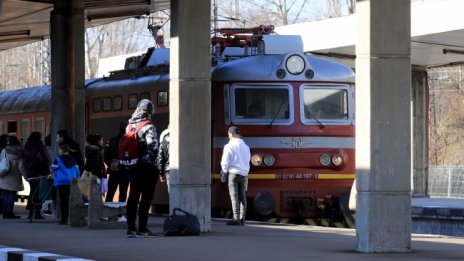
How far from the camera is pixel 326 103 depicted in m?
23.6

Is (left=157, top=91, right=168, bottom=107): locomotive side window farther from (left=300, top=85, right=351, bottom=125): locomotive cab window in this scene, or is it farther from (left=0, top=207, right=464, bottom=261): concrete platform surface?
(left=0, top=207, right=464, bottom=261): concrete platform surface

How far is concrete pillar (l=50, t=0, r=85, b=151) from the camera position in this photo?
26031 mm

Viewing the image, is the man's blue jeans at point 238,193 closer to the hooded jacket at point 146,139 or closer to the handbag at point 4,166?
the hooded jacket at point 146,139

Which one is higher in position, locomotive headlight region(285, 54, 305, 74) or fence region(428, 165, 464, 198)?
locomotive headlight region(285, 54, 305, 74)

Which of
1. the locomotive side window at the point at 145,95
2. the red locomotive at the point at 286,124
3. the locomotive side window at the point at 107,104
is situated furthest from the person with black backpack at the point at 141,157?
the locomotive side window at the point at 107,104

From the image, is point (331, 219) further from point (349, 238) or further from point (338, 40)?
point (338, 40)

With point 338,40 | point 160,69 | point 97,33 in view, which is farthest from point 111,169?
point 97,33

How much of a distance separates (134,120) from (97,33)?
234 feet

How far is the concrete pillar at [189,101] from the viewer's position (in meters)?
18.0

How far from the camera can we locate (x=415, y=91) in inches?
1615

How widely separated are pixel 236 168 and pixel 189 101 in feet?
10.1

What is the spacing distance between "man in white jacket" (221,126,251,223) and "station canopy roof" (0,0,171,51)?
7577 mm

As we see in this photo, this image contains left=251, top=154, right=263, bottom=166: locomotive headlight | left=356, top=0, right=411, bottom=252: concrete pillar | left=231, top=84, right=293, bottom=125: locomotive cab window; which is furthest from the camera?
left=231, top=84, right=293, bottom=125: locomotive cab window

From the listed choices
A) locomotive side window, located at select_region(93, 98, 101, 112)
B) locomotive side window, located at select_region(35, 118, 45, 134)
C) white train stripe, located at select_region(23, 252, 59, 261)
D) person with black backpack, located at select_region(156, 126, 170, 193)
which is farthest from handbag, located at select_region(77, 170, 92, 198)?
locomotive side window, located at select_region(35, 118, 45, 134)
